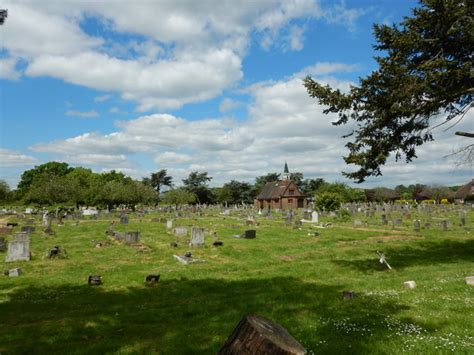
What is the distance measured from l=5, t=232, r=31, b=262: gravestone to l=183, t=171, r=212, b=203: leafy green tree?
293 feet

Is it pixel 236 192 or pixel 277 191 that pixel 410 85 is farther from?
pixel 236 192

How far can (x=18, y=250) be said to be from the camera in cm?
1722

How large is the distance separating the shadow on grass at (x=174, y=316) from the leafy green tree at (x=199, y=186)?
313 feet

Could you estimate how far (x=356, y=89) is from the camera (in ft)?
48.5

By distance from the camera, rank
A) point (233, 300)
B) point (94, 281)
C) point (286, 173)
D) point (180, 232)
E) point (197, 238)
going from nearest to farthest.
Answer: point (233, 300)
point (94, 281)
point (197, 238)
point (180, 232)
point (286, 173)

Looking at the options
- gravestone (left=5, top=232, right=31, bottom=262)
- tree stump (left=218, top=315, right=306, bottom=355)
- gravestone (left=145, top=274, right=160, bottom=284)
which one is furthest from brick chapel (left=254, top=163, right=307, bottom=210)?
tree stump (left=218, top=315, right=306, bottom=355)

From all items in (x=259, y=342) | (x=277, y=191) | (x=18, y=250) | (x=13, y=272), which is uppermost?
(x=277, y=191)

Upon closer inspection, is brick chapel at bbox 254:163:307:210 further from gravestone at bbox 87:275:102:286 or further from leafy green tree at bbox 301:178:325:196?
gravestone at bbox 87:275:102:286

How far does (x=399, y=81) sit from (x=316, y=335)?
1080 cm

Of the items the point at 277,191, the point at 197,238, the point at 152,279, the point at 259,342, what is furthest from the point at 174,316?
the point at 277,191

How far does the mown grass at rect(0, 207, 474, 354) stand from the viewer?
22.4 ft

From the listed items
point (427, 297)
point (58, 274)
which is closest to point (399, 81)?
point (427, 297)

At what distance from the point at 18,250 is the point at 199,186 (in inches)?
3631

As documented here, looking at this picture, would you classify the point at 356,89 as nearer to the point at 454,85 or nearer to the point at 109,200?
the point at 454,85
